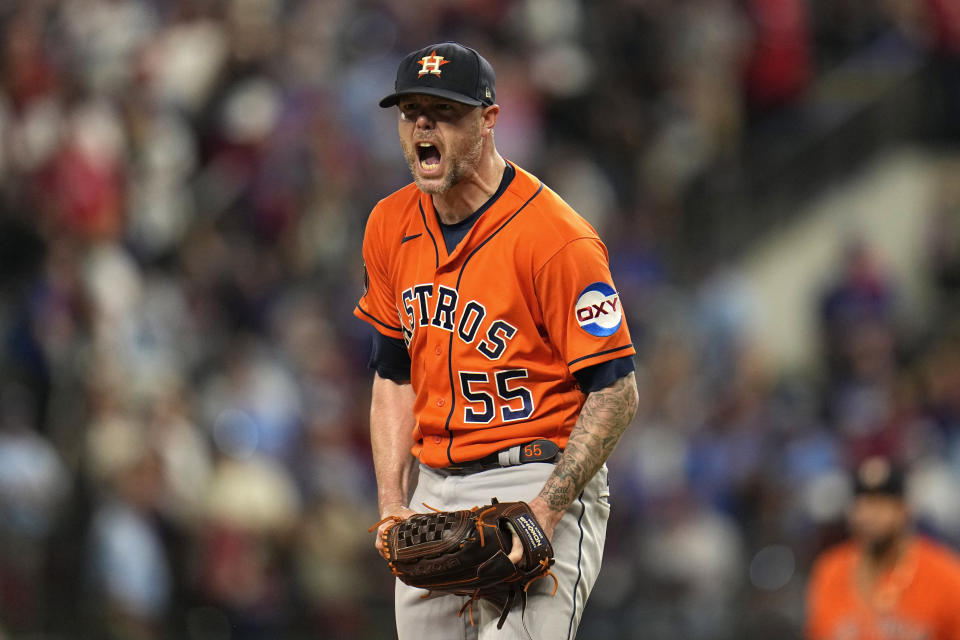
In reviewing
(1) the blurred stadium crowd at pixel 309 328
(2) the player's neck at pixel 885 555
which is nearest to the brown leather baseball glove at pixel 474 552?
(2) the player's neck at pixel 885 555

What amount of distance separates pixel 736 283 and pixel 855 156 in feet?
7.95

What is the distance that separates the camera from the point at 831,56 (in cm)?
1427

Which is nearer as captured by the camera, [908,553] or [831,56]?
[908,553]

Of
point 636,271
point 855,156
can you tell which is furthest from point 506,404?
point 855,156

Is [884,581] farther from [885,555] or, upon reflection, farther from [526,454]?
[526,454]

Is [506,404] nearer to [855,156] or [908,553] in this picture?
[908,553]

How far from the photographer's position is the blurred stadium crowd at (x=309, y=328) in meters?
9.67

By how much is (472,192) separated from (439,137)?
0.25 metres

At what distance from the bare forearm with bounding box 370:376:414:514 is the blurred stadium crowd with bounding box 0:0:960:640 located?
4.92m

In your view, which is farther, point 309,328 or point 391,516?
point 309,328

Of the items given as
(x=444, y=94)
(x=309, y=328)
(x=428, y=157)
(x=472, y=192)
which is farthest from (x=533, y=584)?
(x=309, y=328)

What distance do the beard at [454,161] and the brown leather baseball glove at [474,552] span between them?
965mm

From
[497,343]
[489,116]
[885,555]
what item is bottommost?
[885,555]

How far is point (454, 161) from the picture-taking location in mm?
4445
